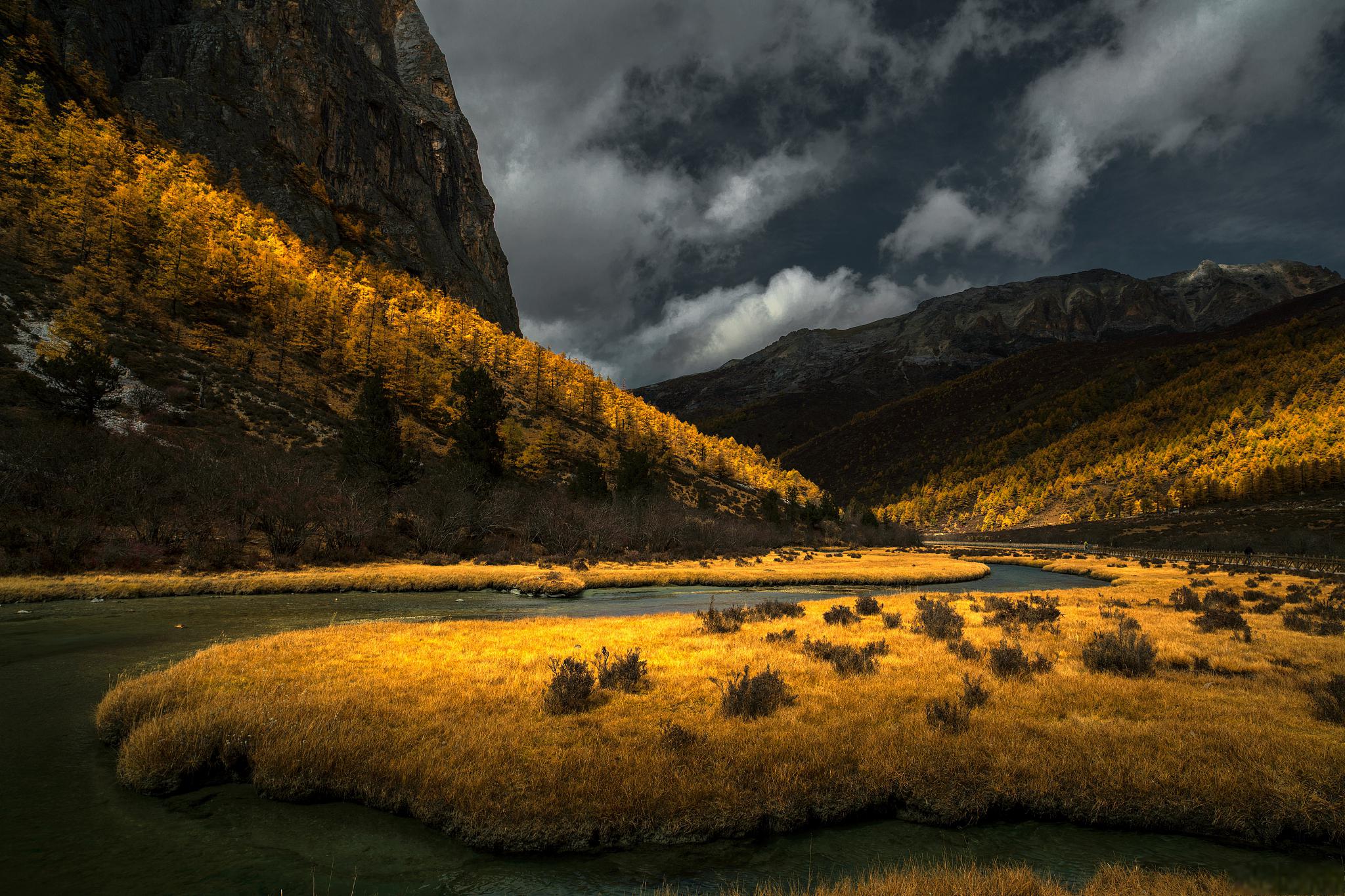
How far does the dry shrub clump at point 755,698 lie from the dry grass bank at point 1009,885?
4627 millimetres

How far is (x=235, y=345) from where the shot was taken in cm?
7038

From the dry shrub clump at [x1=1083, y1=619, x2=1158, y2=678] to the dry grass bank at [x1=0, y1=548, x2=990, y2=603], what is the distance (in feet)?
92.3

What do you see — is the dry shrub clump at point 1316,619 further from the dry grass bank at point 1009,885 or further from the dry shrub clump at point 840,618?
the dry grass bank at point 1009,885

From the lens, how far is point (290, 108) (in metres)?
144

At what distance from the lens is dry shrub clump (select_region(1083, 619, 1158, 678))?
522 inches

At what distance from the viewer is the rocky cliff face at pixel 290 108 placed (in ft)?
391

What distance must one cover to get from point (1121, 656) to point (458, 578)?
33.0 m

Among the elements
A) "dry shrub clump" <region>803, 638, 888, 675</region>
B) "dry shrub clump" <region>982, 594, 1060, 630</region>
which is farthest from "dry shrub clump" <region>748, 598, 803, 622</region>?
"dry shrub clump" <region>982, 594, 1060, 630</region>

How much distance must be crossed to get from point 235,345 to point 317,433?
21757mm

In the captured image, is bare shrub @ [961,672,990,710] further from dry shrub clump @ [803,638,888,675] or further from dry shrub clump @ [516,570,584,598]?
dry shrub clump @ [516,570,584,598]

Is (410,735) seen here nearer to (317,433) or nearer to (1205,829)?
(1205,829)

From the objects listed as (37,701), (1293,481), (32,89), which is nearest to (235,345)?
(32,89)

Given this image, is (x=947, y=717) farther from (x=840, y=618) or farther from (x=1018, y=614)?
(x=1018, y=614)

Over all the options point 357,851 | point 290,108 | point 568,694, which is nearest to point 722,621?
point 568,694
